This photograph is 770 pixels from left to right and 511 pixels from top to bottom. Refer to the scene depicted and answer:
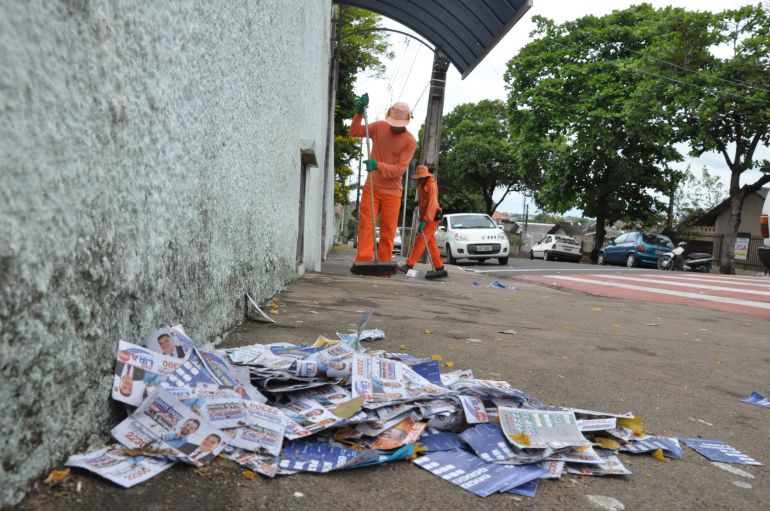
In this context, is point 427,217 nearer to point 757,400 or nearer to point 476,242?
point 757,400

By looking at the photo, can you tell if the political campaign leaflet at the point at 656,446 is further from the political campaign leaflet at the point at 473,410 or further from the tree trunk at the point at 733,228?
the tree trunk at the point at 733,228

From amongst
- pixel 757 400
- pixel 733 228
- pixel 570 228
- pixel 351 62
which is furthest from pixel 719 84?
pixel 570 228

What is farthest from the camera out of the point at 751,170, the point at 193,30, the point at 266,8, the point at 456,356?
the point at 751,170

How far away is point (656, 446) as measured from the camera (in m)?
1.98

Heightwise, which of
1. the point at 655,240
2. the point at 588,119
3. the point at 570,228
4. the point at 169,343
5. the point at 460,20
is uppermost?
the point at 588,119

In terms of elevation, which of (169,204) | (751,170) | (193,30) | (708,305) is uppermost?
(751,170)

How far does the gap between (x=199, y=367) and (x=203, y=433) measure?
30 centimetres

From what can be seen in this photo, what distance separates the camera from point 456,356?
3.18 m

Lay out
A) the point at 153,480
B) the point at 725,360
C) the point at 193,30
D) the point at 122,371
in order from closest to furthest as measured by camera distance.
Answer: the point at 153,480 < the point at 122,371 < the point at 193,30 < the point at 725,360

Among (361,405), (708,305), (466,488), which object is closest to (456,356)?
(361,405)

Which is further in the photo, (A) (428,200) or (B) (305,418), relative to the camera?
(A) (428,200)

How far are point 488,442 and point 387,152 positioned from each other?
239 inches

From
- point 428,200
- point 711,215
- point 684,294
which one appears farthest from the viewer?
point 711,215

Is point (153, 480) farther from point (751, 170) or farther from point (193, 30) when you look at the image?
point (751, 170)
